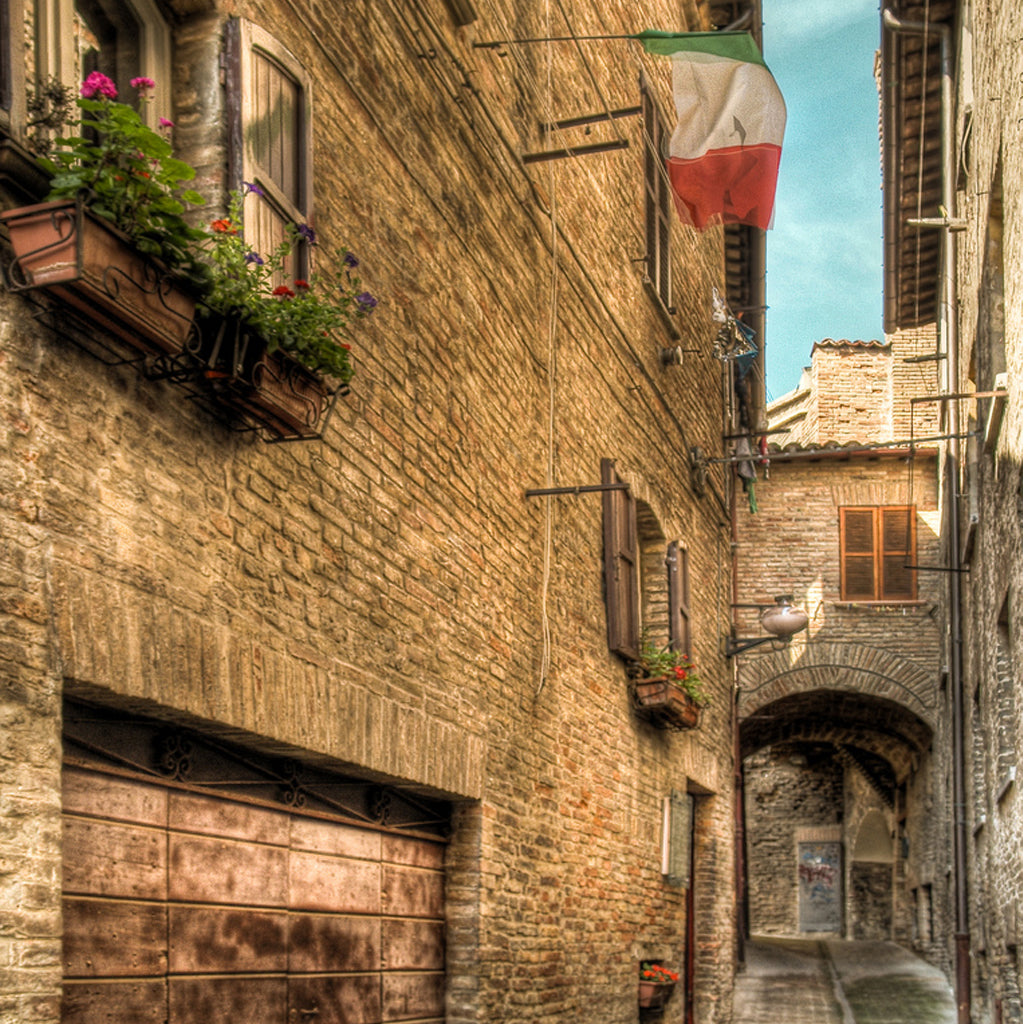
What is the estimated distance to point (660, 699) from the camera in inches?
399

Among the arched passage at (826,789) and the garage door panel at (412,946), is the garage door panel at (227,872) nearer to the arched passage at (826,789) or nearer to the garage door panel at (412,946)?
the garage door panel at (412,946)

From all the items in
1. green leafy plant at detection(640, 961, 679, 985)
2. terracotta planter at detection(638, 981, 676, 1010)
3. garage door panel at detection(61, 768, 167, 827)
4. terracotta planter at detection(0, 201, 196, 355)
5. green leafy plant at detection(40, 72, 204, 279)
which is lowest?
terracotta planter at detection(638, 981, 676, 1010)

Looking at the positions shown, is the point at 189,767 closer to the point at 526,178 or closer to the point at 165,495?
the point at 165,495

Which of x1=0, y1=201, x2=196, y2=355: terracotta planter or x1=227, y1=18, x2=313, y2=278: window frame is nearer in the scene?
x1=0, y1=201, x2=196, y2=355: terracotta planter

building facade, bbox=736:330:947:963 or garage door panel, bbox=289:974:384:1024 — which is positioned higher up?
building facade, bbox=736:330:947:963

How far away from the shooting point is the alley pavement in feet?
45.8

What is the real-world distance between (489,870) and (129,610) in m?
3.41

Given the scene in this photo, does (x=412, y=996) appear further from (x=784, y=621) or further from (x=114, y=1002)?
(x=784, y=621)

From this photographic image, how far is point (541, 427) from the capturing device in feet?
27.5

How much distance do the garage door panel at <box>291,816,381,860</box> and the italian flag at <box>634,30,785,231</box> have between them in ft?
14.5

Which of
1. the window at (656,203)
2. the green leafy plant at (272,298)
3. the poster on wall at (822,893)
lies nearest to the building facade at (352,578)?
the green leafy plant at (272,298)

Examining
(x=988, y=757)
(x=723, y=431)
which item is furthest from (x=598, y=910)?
(x=723, y=431)

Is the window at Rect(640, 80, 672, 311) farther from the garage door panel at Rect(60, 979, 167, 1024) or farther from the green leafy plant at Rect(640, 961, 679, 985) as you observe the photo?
the garage door panel at Rect(60, 979, 167, 1024)

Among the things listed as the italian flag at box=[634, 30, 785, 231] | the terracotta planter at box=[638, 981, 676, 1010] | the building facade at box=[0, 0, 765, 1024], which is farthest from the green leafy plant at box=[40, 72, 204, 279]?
the terracotta planter at box=[638, 981, 676, 1010]
